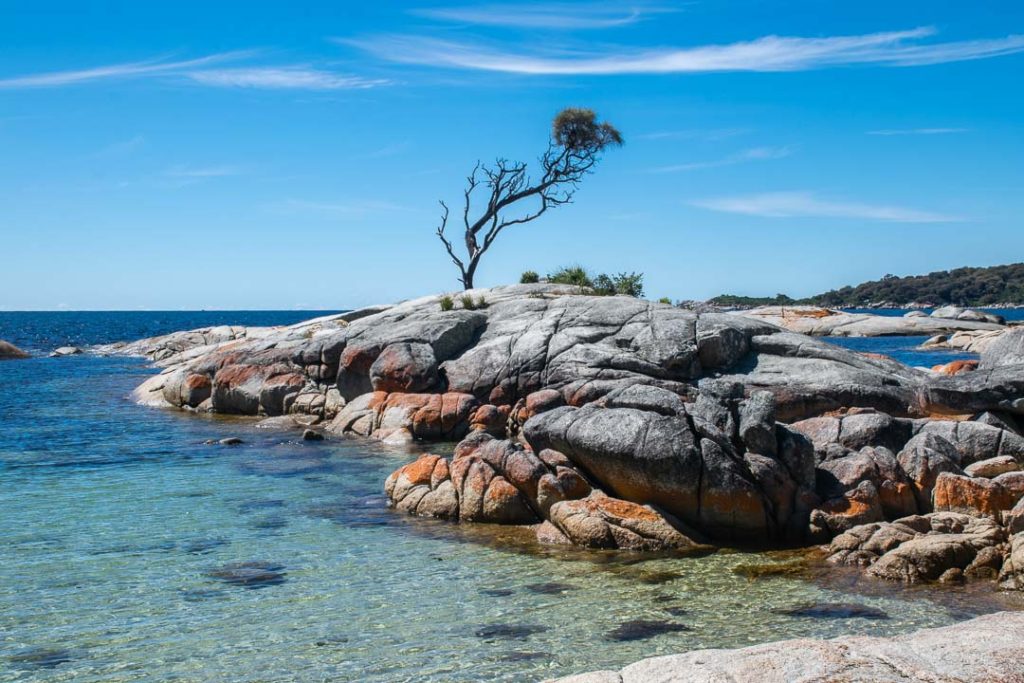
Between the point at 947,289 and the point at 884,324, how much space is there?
10592 centimetres

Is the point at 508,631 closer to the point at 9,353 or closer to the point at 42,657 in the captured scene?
the point at 42,657

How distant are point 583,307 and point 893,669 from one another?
25.9 metres

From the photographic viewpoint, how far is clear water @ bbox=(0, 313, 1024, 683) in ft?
37.6

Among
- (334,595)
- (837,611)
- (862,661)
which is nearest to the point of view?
(862,661)

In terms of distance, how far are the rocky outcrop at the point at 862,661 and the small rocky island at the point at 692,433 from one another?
782 centimetres

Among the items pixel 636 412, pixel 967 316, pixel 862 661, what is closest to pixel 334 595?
pixel 636 412

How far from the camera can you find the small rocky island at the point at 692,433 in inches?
648

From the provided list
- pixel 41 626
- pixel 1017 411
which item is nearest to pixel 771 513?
pixel 1017 411

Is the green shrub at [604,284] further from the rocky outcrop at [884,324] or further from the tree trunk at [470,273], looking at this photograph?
the rocky outcrop at [884,324]

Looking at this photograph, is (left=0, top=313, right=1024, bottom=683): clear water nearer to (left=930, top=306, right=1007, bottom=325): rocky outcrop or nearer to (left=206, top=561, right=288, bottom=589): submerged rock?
(left=206, top=561, right=288, bottom=589): submerged rock

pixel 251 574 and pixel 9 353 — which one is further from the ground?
pixel 9 353

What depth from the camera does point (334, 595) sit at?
14.0 meters

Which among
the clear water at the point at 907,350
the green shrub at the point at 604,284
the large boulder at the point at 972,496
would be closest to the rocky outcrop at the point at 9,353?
the green shrub at the point at 604,284

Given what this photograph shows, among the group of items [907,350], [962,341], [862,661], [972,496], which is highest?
[962,341]
